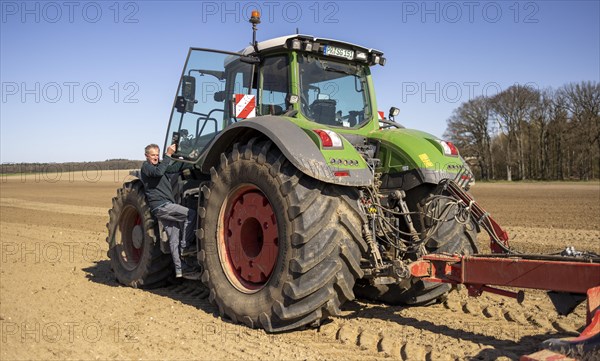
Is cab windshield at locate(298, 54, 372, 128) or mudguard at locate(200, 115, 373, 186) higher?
cab windshield at locate(298, 54, 372, 128)

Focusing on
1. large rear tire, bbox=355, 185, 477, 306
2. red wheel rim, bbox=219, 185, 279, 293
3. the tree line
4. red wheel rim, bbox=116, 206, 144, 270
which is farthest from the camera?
the tree line

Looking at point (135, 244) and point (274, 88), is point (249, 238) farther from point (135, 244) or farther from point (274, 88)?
point (135, 244)

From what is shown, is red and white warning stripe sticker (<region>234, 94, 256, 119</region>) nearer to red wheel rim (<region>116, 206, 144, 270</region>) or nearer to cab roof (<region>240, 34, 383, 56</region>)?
cab roof (<region>240, 34, 383, 56</region>)

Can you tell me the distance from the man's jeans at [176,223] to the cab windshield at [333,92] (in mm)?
1645

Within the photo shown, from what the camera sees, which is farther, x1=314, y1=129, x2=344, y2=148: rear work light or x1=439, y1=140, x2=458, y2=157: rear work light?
x1=439, y1=140, x2=458, y2=157: rear work light

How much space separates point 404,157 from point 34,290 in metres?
4.14

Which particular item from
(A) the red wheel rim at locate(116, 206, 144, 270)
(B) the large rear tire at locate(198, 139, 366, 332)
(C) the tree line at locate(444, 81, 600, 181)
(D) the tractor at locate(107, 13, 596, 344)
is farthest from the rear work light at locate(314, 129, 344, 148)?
(C) the tree line at locate(444, 81, 600, 181)

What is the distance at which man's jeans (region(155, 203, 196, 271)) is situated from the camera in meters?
5.61

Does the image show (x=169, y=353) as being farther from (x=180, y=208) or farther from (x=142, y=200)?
(x=142, y=200)

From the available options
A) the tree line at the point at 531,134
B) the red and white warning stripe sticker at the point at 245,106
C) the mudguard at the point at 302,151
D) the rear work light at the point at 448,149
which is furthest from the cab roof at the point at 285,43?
the tree line at the point at 531,134

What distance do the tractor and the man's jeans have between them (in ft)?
0.52

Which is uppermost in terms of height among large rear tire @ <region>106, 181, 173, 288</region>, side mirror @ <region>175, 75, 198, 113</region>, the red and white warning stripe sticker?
side mirror @ <region>175, 75, 198, 113</region>

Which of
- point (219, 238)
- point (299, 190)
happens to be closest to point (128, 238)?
point (219, 238)

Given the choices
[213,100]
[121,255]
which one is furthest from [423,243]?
[121,255]
